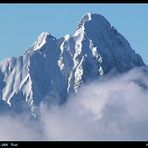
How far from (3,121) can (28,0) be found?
549cm

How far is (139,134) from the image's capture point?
17.9 meters

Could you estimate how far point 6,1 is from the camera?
16062 mm
